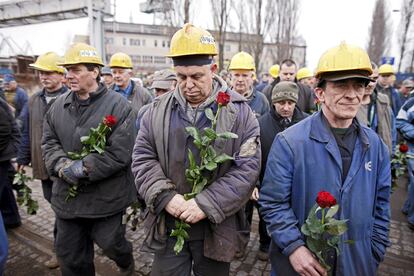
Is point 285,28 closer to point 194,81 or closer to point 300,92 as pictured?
point 300,92

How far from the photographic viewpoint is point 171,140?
217 centimetres

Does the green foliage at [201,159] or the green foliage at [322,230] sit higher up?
the green foliage at [201,159]

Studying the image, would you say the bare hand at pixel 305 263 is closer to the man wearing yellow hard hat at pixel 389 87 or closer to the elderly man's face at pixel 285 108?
the elderly man's face at pixel 285 108

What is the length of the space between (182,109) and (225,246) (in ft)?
3.30

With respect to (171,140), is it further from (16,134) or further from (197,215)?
(16,134)

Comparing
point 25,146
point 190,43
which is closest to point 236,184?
point 190,43

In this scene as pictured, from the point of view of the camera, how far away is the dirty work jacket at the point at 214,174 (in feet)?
6.75

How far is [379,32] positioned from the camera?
32906 millimetres

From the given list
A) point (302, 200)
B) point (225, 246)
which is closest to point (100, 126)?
point (225, 246)

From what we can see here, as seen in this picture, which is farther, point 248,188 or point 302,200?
point 248,188

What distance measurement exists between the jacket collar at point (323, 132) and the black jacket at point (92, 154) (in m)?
1.72

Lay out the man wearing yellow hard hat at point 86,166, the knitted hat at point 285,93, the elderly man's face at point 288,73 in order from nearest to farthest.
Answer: the man wearing yellow hard hat at point 86,166
the knitted hat at point 285,93
the elderly man's face at point 288,73

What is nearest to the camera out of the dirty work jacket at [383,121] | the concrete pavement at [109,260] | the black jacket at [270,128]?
the black jacket at [270,128]

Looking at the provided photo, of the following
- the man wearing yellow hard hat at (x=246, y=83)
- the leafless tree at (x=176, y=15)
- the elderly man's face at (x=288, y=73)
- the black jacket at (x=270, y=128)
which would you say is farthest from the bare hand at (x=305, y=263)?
the leafless tree at (x=176, y=15)
